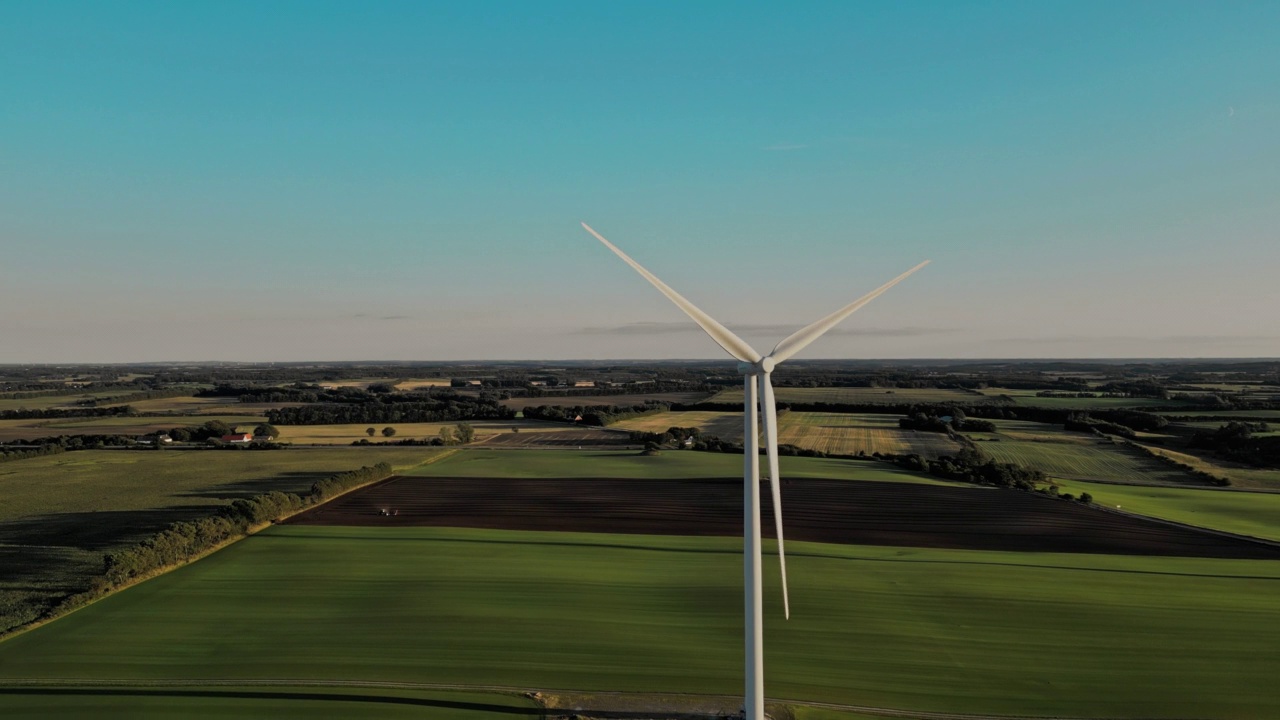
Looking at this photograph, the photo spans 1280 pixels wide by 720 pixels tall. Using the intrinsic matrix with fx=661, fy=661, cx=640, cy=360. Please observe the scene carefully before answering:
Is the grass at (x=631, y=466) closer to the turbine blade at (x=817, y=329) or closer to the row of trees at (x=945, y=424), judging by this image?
the row of trees at (x=945, y=424)

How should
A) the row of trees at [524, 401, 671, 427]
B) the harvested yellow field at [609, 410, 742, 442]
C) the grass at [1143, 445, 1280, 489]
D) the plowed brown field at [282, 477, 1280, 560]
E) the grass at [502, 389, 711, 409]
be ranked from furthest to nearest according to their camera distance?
1. the grass at [502, 389, 711, 409]
2. the row of trees at [524, 401, 671, 427]
3. the harvested yellow field at [609, 410, 742, 442]
4. the grass at [1143, 445, 1280, 489]
5. the plowed brown field at [282, 477, 1280, 560]

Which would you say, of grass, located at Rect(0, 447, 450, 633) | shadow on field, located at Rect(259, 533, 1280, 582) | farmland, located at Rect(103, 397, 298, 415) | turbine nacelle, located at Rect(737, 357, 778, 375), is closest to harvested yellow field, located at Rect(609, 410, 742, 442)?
grass, located at Rect(0, 447, 450, 633)

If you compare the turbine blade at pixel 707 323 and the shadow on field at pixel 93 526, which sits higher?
the turbine blade at pixel 707 323

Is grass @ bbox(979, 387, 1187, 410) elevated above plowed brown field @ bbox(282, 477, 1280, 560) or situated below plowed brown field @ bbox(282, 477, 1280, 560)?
above

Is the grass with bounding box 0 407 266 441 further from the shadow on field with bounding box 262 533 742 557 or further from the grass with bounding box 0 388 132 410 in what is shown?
the shadow on field with bounding box 262 533 742 557

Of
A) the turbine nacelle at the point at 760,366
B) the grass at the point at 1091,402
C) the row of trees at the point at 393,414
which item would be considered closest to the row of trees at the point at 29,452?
the row of trees at the point at 393,414

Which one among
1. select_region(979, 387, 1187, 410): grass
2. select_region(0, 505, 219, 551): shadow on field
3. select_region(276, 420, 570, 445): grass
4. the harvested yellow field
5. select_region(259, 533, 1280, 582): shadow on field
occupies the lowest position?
select_region(259, 533, 1280, 582): shadow on field
